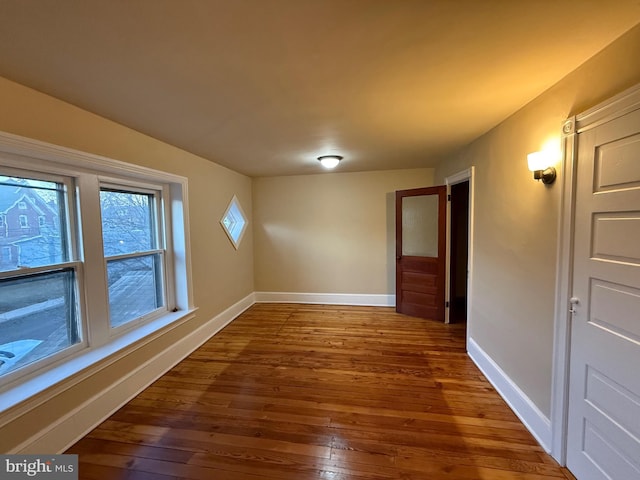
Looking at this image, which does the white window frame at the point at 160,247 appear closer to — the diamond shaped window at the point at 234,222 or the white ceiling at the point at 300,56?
the white ceiling at the point at 300,56

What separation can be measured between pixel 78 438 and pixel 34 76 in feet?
7.42

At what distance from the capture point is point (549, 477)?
1562mm

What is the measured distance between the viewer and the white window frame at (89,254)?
1674 mm

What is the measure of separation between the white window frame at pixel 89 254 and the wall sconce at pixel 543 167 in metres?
3.02

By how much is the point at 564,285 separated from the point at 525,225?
0.54m

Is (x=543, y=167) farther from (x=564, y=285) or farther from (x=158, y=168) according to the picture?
(x=158, y=168)

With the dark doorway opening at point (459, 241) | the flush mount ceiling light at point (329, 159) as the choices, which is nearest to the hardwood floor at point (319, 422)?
the dark doorway opening at point (459, 241)

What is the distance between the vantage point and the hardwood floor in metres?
1.66

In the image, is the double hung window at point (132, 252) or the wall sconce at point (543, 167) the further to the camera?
the double hung window at point (132, 252)

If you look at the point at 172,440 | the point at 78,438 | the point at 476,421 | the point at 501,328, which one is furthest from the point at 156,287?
the point at 501,328

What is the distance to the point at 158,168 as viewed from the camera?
268cm

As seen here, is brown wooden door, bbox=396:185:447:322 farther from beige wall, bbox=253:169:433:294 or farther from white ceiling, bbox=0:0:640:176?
white ceiling, bbox=0:0:640:176

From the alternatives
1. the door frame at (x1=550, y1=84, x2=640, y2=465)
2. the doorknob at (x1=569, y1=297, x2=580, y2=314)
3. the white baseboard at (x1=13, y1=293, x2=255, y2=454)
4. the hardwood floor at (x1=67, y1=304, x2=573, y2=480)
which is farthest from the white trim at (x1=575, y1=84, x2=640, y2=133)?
the white baseboard at (x1=13, y1=293, x2=255, y2=454)

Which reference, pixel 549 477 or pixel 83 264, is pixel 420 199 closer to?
pixel 549 477
